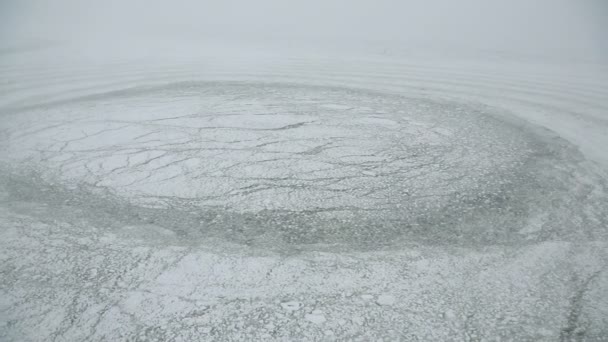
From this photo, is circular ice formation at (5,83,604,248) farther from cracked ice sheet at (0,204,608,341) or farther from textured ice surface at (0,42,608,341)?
cracked ice sheet at (0,204,608,341)

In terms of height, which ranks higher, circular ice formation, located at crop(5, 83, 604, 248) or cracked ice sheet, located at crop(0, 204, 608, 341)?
circular ice formation, located at crop(5, 83, 604, 248)

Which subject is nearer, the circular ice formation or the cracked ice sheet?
the cracked ice sheet

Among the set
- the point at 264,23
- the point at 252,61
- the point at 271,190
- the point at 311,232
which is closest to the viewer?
the point at 311,232

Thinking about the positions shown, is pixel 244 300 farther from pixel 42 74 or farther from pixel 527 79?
pixel 42 74

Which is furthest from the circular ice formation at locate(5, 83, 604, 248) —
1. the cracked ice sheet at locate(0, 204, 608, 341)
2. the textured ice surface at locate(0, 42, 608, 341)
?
the cracked ice sheet at locate(0, 204, 608, 341)

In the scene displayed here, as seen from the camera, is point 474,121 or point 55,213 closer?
point 55,213

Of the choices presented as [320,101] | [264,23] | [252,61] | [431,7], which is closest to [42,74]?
[252,61]
